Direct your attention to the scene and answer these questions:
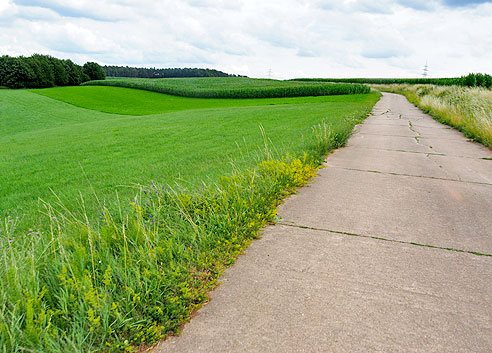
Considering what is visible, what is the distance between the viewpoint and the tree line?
69438mm

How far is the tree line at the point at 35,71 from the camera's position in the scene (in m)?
69.4

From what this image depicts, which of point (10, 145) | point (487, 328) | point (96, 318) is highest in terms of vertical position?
point (96, 318)

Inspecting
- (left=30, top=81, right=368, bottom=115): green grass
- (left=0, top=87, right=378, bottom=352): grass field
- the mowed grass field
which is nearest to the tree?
(left=30, top=81, right=368, bottom=115): green grass

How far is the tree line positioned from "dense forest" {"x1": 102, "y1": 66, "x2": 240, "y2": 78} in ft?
108

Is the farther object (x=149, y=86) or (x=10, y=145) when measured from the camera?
(x=149, y=86)

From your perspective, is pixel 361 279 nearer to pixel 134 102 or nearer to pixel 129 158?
pixel 129 158

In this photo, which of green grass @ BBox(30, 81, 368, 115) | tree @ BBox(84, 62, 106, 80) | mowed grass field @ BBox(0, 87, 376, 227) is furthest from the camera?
tree @ BBox(84, 62, 106, 80)

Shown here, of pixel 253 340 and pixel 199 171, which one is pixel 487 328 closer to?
pixel 253 340

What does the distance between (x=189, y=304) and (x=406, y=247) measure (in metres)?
2.22

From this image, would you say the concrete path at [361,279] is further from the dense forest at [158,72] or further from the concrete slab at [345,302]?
the dense forest at [158,72]

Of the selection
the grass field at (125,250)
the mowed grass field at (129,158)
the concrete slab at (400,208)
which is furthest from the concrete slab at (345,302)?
the mowed grass field at (129,158)

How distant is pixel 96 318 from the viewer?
2180 mm

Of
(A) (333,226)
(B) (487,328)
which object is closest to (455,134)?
(A) (333,226)

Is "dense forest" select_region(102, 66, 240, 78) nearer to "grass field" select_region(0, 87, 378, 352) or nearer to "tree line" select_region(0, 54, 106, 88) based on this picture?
"tree line" select_region(0, 54, 106, 88)
